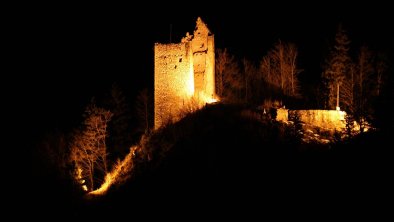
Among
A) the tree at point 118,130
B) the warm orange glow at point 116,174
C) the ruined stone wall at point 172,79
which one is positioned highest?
the ruined stone wall at point 172,79

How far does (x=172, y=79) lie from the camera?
3006 centimetres

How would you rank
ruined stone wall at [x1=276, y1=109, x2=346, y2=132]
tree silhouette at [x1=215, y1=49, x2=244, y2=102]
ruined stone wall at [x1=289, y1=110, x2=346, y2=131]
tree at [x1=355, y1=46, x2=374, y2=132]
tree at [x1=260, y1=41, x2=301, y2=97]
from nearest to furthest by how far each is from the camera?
1. ruined stone wall at [x1=276, y1=109, x2=346, y2=132]
2. ruined stone wall at [x1=289, y1=110, x2=346, y2=131]
3. tree at [x1=355, y1=46, x2=374, y2=132]
4. tree at [x1=260, y1=41, x2=301, y2=97]
5. tree silhouette at [x1=215, y1=49, x2=244, y2=102]

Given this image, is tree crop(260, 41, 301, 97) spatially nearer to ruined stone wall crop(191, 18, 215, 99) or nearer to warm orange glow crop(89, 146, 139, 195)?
ruined stone wall crop(191, 18, 215, 99)

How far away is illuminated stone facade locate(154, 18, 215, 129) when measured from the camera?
2988 centimetres

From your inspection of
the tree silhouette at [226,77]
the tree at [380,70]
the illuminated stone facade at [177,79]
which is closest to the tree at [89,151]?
the illuminated stone facade at [177,79]

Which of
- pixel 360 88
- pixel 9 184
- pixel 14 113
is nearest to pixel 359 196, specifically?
pixel 360 88

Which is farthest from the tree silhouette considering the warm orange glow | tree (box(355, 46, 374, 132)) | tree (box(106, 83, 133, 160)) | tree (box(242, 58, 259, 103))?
the warm orange glow

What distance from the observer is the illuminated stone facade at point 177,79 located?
2988 centimetres

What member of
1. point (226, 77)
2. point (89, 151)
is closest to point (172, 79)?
point (89, 151)

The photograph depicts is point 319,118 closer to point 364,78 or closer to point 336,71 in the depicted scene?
point 336,71

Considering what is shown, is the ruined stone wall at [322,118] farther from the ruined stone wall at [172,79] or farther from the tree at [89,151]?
the tree at [89,151]

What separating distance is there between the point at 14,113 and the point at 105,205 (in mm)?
29750

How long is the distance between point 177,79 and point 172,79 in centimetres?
35

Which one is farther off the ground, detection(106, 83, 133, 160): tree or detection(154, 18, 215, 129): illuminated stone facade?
detection(154, 18, 215, 129): illuminated stone facade
